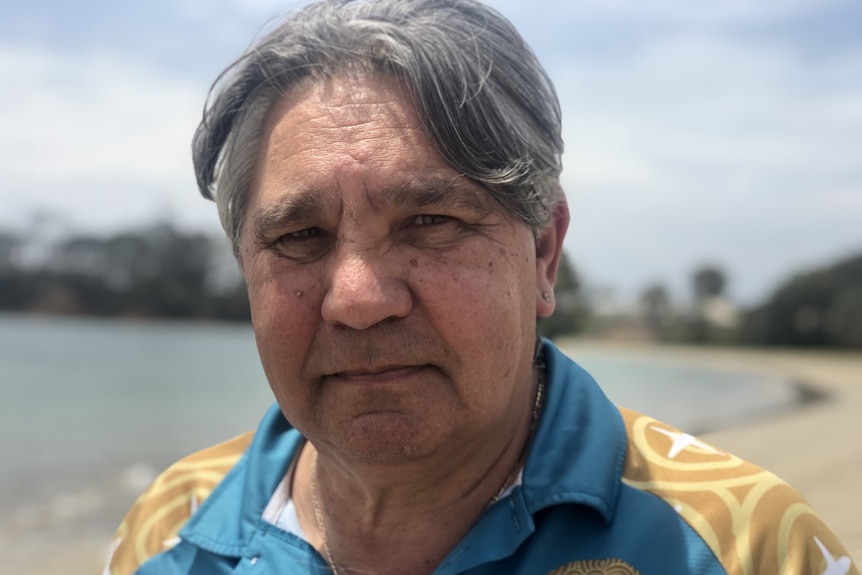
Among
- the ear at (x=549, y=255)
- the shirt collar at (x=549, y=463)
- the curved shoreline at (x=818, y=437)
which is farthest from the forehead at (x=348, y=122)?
the curved shoreline at (x=818, y=437)

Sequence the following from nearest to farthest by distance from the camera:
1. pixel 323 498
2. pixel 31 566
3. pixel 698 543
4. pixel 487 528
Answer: pixel 698 543, pixel 487 528, pixel 323 498, pixel 31 566

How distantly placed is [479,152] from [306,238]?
37 cm

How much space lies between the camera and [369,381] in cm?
139

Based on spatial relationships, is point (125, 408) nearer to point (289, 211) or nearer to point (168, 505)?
point (168, 505)

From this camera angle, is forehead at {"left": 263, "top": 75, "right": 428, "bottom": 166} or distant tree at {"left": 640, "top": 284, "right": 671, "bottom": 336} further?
distant tree at {"left": 640, "top": 284, "right": 671, "bottom": 336}

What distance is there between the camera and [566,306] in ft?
8.43

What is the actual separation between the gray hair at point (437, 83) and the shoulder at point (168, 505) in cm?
68

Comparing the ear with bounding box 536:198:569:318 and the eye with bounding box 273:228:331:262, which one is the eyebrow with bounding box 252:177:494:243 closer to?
the eye with bounding box 273:228:331:262

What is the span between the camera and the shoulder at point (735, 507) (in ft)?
4.24

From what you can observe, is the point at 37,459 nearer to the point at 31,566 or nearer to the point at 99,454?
the point at 99,454

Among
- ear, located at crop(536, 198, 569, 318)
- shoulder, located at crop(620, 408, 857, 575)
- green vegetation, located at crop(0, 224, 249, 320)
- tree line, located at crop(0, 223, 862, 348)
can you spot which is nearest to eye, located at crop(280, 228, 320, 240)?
ear, located at crop(536, 198, 569, 318)

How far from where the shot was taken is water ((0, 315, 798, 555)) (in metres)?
10.8

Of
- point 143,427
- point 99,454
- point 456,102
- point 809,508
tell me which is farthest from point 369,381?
point 143,427

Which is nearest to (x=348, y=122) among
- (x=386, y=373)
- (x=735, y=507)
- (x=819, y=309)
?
(x=386, y=373)
